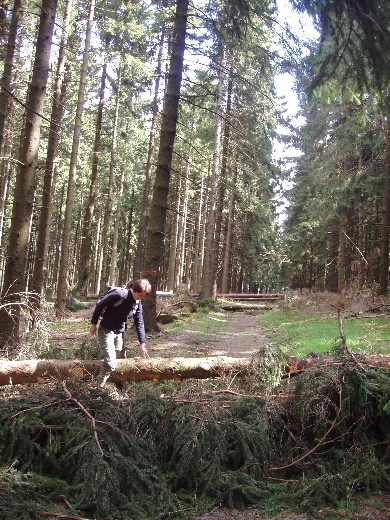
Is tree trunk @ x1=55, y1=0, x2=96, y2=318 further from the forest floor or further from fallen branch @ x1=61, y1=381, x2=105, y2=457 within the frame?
fallen branch @ x1=61, y1=381, x2=105, y2=457

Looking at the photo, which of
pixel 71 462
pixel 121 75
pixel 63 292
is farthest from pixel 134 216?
pixel 71 462

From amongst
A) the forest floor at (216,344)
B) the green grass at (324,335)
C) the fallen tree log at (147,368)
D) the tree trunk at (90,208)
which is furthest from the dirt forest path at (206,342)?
the tree trunk at (90,208)

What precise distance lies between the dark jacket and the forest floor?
4.66 ft

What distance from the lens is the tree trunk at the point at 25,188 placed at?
7.25 meters

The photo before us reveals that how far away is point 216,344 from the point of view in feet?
34.0

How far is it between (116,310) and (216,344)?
4908 millimetres

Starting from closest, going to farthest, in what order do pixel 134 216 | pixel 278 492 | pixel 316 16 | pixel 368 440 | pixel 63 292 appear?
1. pixel 278 492
2. pixel 368 440
3. pixel 316 16
4. pixel 63 292
5. pixel 134 216

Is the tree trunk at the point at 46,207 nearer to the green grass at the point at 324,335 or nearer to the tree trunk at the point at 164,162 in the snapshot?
the tree trunk at the point at 164,162

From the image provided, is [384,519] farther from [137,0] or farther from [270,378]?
[137,0]

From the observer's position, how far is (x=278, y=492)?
12.6ft

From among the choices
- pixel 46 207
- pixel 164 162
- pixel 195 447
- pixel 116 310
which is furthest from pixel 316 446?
pixel 46 207

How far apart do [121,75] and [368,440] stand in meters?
Answer: 22.7

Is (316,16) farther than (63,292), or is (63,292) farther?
(63,292)

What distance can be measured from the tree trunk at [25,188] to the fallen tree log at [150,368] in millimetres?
1944
